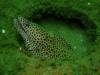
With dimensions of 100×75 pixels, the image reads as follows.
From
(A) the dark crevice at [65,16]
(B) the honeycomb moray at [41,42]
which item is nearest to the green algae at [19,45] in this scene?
(A) the dark crevice at [65,16]

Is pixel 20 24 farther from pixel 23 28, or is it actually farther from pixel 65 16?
pixel 65 16

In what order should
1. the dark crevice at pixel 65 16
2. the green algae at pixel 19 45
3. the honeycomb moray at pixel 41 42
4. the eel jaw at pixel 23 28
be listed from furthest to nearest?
1. the dark crevice at pixel 65 16
2. the eel jaw at pixel 23 28
3. the honeycomb moray at pixel 41 42
4. the green algae at pixel 19 45

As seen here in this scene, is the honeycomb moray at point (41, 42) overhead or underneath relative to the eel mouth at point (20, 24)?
underneath

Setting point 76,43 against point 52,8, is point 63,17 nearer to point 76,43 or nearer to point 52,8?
point 52,8

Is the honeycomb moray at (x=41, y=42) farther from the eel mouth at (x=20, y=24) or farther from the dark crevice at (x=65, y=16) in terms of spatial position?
the dark crevice at (x=65, y=16)

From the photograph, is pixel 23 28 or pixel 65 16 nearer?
pixel 23 28

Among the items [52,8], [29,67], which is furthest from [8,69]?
[52,8]

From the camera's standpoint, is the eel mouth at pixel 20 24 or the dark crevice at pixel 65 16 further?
the dark crevice at pixel 65 16

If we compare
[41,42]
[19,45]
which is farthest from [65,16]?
[19,45]

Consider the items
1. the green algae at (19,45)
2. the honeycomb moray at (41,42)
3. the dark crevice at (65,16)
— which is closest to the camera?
the green algae at (19,45)
